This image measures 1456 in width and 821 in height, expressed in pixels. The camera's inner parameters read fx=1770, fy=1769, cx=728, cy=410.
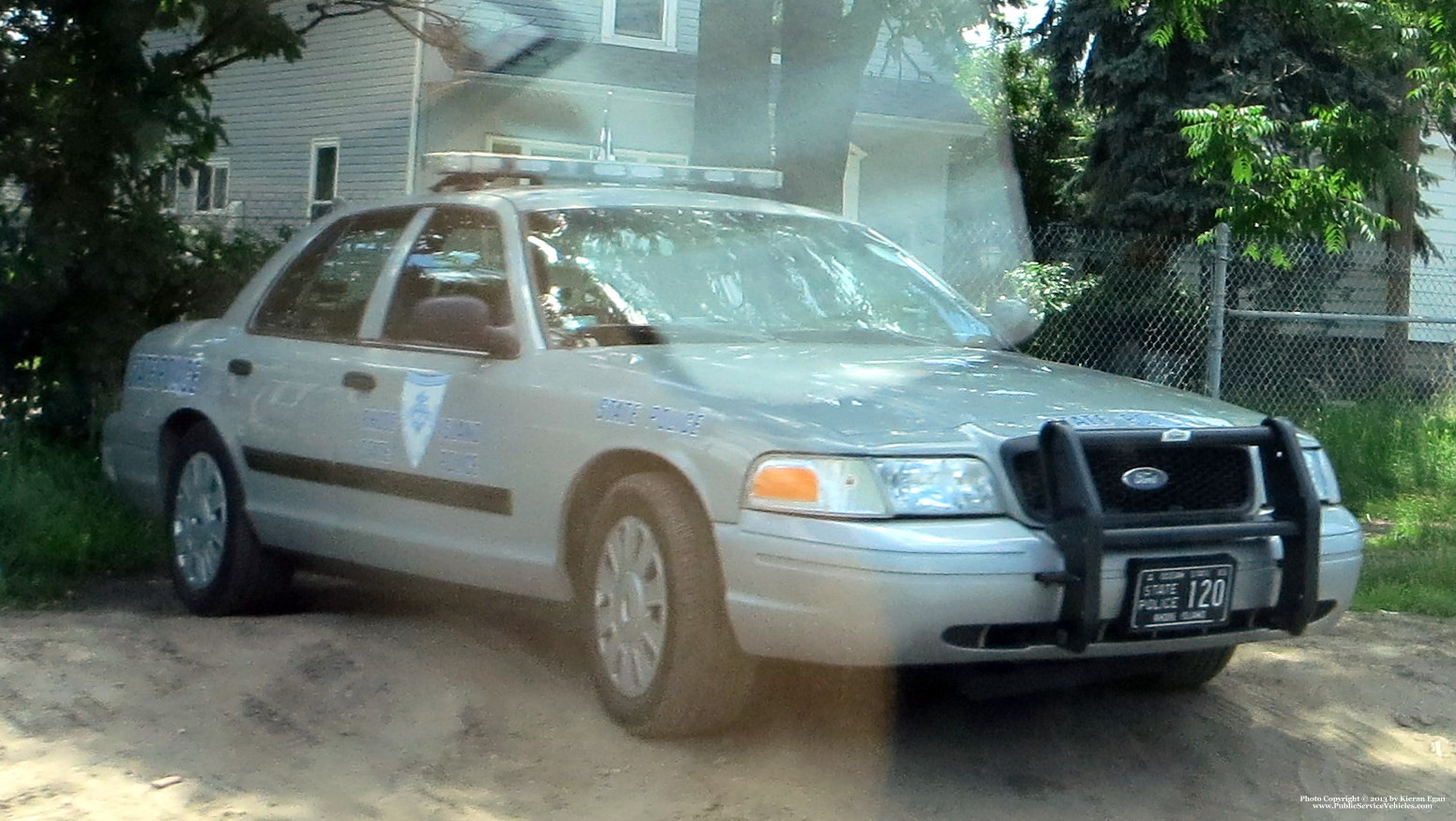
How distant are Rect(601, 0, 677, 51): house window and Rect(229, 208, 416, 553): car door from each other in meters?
13.7

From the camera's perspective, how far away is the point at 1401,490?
10.1 meters

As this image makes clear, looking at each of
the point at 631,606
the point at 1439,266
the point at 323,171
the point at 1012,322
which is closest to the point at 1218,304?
the point at 1012,322

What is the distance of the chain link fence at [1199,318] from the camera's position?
40.3ft

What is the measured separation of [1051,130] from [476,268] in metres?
21.6

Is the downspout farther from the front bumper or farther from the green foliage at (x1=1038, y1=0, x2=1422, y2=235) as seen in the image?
the front bumper

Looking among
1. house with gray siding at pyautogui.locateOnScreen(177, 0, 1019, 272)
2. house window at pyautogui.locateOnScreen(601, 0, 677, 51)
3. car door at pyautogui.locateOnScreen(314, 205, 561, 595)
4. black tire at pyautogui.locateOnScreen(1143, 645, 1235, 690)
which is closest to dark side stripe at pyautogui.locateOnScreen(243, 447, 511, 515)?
car door at pyautogui.locateOnScreen(314, 205, 561, 595)

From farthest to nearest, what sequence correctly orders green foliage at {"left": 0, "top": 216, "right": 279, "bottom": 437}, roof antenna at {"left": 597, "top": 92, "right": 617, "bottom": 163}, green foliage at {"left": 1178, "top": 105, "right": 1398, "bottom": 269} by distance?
roof antenna at {"left": 597, "top": 92, "right": 617, "bottom": 163}
green foliage at {"left": 0, "top": 216, "right": 279, "bottom": 437}
green foliage at {"left": 1178, "top": 105, "right": 1398, "bottom": 269}

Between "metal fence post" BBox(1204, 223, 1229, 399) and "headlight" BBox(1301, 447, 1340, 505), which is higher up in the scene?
"metal fence post" BBox(1204, 223, 1229, 399)

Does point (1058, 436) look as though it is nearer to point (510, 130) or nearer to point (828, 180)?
point (828, 180)

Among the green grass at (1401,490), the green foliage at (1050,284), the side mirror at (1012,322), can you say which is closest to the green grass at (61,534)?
the side mirror at (1012,322)

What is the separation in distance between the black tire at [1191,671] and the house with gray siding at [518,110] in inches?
511

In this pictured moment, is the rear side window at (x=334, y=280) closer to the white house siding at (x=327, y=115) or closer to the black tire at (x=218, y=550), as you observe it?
the black tire at (x=218, y=550)

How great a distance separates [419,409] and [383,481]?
299 mm

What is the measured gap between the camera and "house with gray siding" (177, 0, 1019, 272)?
18922 mm
